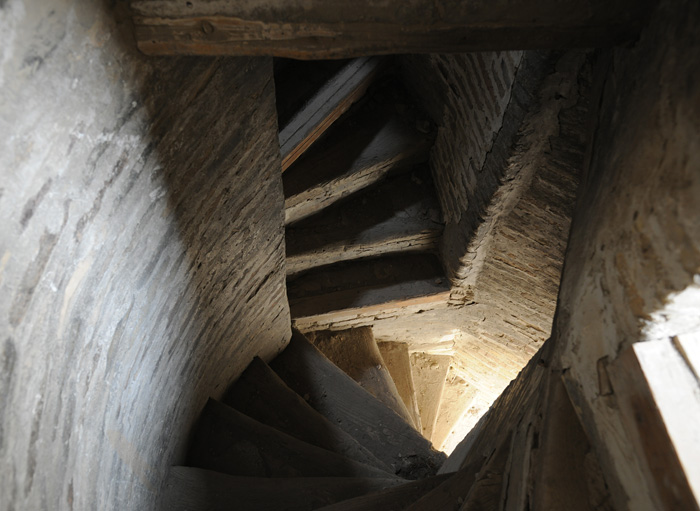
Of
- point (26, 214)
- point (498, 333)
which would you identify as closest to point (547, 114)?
point (26, 214)

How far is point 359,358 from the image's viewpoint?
4.99 meters

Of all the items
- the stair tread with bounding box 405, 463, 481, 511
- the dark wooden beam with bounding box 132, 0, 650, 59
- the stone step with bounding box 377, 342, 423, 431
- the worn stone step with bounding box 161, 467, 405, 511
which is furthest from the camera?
the stone step with bounding box 377, 342, 423, 431

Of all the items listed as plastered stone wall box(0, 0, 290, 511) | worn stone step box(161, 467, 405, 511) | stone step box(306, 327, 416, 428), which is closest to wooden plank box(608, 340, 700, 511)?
plastered stone wall box(0, 0, 290, 511)

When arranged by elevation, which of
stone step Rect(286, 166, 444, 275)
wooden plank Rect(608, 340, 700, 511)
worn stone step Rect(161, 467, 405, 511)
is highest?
stone step Rect(286, 166, 444, 275)

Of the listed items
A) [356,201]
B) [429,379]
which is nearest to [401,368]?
[429,379]

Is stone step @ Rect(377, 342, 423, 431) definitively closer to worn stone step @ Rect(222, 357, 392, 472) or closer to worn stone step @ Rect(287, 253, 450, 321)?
worn stone step @ Rect(287, 253, 450, 321)

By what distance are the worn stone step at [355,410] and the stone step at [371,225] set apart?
0.71 m

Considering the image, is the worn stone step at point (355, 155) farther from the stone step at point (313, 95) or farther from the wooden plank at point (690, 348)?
the wooden plank at point (690, 348)

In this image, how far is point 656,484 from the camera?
4.71ft

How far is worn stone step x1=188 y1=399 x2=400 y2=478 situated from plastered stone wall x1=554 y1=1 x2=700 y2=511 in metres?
1.86

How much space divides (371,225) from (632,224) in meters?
2.69

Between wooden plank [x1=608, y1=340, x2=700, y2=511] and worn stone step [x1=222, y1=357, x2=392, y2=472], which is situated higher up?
worn stone step [x1=222, y1=357, x2=392, y2=472]

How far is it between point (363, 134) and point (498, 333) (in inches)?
80.8

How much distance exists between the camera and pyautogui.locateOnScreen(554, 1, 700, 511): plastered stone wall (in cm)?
133
